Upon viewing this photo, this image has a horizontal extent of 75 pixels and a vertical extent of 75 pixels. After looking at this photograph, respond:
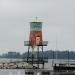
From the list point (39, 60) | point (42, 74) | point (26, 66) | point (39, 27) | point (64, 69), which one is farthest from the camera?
point (39, 27)

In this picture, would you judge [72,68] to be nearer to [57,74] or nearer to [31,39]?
[57,74]

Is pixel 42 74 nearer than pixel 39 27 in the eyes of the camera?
Yes

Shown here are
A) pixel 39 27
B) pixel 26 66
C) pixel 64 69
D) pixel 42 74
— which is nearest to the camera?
pixel 42 74

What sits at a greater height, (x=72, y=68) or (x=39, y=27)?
(x=39, y=27)

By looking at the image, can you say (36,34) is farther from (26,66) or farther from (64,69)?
(64,69)

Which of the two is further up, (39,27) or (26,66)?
(39,27)

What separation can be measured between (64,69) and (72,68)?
2121mm

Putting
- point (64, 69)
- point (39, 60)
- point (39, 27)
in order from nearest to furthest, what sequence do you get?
point (64, 69) → point (39, 60) → point (39, 27)

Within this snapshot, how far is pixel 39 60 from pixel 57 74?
39.5 meters

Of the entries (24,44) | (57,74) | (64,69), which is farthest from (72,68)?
(24,44)

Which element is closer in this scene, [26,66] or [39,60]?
[26,66]

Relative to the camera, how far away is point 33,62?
396 feet

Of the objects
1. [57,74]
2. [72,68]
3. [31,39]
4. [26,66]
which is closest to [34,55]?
[31,39]

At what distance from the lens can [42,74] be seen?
78812mm
